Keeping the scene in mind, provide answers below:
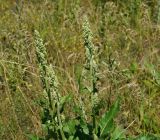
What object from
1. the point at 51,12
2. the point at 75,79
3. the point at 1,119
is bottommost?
the point at 1,119

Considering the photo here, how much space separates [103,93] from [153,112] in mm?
415

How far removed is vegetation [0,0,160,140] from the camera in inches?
95.9

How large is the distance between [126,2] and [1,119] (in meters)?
2.04

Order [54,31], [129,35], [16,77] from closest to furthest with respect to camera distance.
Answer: [16,77]
[129,35]
[54,31]

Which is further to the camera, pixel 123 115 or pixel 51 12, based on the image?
pixel 51 12

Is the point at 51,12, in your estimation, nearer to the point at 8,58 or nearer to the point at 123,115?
the point at 8,58

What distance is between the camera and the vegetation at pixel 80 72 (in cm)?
244

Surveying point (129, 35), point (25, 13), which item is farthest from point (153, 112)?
point (25, 13)

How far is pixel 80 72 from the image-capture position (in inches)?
135

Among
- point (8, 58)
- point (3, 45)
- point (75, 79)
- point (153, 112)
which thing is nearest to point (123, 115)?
point (153, 112)

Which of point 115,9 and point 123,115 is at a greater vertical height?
point 115,9

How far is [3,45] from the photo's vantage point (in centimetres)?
418

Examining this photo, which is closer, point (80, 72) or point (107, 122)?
point (107, 122)

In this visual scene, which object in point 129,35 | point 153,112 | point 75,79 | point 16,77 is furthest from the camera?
point 129,35
